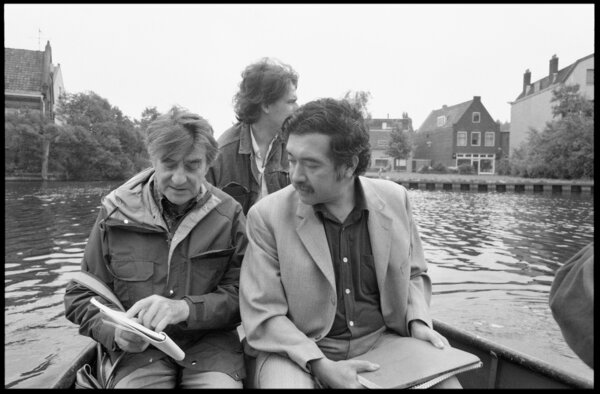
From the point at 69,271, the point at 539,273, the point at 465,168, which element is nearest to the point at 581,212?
the point at 539,273

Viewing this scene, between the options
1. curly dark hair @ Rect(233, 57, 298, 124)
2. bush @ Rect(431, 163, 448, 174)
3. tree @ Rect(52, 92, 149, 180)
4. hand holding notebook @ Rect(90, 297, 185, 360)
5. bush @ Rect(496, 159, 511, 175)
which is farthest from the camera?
bush @ Rect(431, 163, 448, 174)

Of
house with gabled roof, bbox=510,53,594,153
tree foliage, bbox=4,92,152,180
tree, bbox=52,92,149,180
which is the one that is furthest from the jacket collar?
house with gabled roof, bbox=510,53,594,153

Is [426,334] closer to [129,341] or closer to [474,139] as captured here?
[129,341]

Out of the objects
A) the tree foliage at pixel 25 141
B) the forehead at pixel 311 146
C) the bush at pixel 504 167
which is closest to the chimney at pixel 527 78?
the bush at pixel 504 167

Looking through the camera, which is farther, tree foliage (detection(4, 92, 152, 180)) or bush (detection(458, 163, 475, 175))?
bush (detection(458, 163, 475, 175))

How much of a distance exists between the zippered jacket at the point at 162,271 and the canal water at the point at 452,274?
1715 millimetres

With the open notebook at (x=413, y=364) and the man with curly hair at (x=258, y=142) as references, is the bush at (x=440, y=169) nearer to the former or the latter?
the man with curly hair at (x=258, y=142)

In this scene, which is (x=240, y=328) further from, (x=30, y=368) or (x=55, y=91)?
(x=55, y=91)

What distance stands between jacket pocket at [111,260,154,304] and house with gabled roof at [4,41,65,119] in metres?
40.8

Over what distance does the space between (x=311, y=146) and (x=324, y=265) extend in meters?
0.56

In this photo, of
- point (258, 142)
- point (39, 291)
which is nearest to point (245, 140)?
point (258, 142)

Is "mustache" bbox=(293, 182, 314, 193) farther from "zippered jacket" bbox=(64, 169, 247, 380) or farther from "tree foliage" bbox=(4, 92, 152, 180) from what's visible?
"tree foliage" bbox=(4, 92, 152, 180)

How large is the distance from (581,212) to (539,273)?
1252 cm

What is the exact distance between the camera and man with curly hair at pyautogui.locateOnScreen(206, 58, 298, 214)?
141 inches
